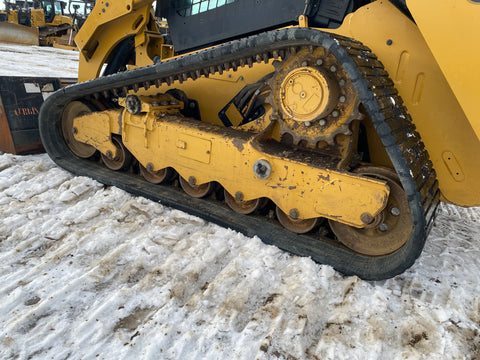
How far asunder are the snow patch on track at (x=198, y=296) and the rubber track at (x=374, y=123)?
0.35 ft

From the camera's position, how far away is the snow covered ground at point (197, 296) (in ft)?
5.97

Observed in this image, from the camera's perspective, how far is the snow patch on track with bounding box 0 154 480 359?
1.82 meters

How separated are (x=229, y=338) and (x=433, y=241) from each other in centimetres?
196

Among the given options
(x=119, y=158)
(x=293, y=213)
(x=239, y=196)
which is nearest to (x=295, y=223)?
(x=293, y=213)

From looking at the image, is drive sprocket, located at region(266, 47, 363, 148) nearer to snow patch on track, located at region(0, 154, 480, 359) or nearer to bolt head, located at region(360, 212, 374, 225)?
bolt head, located at region(360, 212, 374, 225)

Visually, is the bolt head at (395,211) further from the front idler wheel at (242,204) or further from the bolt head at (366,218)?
the front idler wheel at (242,204)

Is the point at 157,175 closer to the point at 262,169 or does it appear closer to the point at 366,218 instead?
the point at 262,169

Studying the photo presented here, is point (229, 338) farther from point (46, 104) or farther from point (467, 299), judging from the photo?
point (46, 104)

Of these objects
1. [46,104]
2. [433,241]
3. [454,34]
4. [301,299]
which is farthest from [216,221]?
[46,104]

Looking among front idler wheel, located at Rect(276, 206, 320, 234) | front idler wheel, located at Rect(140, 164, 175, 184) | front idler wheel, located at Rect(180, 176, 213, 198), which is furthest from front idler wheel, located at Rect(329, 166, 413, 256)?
front idler wheel, located at Rect(140, 164, 175, 184)

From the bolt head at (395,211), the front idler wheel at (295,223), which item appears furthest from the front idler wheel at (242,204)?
the bolt head at (395,211)

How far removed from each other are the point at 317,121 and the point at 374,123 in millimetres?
449

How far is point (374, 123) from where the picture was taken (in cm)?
212

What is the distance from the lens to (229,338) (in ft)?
6.13
